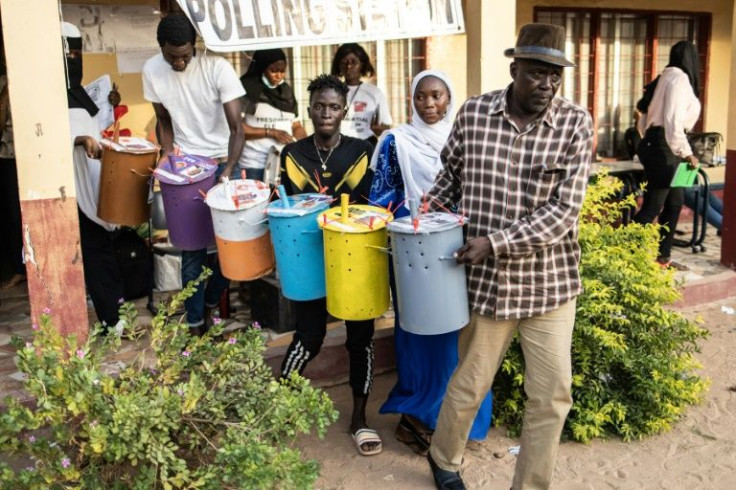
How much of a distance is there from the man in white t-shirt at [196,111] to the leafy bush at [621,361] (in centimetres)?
176

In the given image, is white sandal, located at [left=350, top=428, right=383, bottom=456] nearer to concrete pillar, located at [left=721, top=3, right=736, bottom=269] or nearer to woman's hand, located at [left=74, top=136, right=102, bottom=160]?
woman's hand, located at [left=74, top=136, right=102, bottom=160]

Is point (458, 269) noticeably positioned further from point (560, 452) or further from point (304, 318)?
point (560, 452)

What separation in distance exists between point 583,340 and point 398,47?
16.2ft

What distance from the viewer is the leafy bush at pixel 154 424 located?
2682 mm

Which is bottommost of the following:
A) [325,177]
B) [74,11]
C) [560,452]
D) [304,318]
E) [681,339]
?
[560,452]

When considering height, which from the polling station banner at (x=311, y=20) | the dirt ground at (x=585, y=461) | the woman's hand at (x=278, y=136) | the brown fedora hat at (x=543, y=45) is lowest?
the dirt ground at (x=585, y=461)

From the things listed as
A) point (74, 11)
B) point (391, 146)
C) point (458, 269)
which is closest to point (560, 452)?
point (458, 269)

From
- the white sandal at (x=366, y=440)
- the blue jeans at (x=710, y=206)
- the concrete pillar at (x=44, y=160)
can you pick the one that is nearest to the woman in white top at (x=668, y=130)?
the blue jeans at (x=710, y=206)

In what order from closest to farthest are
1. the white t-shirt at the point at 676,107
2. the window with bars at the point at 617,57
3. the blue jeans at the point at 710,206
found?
1. the white t-shirt at the point at 676,107
2. the blue jeans at the point at 710,206
3. the window with bars at the point at 617,57

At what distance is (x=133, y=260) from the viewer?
217 inches

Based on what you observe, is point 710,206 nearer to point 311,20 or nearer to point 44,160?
point 311,20

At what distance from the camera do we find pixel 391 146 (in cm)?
388

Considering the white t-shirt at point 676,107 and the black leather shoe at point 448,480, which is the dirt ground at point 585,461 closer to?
the black leather shoe at point 448,480

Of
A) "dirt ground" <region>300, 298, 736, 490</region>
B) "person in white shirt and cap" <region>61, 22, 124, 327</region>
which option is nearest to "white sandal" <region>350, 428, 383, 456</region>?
"dirt ground" <region>300, 298, 736, 490</region>
